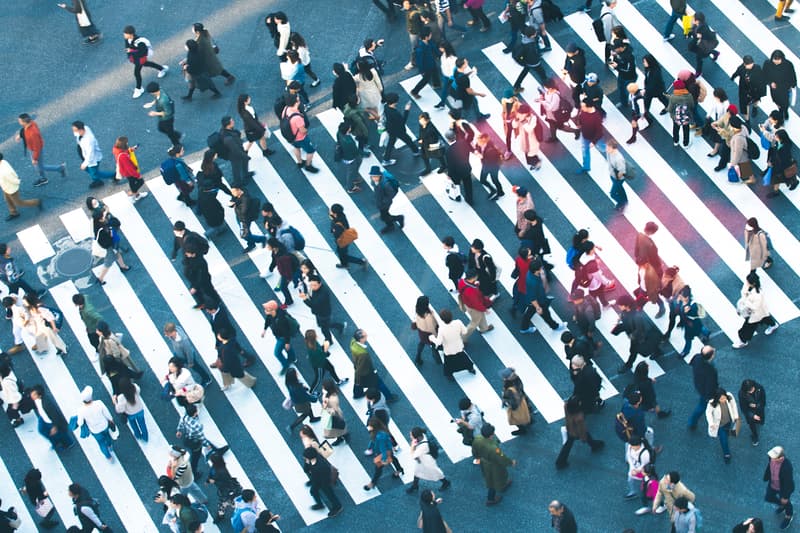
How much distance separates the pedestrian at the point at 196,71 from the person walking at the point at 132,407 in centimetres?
757

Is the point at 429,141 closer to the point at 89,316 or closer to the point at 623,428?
the point at 89,316

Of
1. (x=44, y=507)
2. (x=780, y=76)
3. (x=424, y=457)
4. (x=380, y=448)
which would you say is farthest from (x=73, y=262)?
(x=780, y=76)

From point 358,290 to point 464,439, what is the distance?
4.45m

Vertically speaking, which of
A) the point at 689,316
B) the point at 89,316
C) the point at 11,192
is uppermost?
the point at 11,192

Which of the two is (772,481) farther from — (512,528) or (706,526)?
(512,528)

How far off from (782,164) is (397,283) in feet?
24.0

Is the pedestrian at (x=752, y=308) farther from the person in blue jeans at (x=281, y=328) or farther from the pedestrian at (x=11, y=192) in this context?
the pedestrian at (x=11, y=192)

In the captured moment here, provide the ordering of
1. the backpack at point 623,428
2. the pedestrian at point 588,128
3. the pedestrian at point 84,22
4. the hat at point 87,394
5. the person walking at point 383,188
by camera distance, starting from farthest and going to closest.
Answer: the pedestrian at point 84,22
the pedestrian at point 588,128
the person walking at point 383,188
the hat at point 87,394
the backpack at point 623,428

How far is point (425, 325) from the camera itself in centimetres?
2555

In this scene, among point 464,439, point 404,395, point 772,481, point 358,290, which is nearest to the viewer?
point 772,481

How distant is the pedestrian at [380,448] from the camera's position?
78.5 feet

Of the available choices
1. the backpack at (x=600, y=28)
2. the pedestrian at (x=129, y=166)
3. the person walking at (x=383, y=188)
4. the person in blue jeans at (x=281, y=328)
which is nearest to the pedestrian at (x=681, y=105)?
the backpack at (x=600, y=28)

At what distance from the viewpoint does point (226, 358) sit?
84.4ft

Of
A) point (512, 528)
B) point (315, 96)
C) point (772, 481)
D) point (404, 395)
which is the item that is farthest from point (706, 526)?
point (315, 96)
